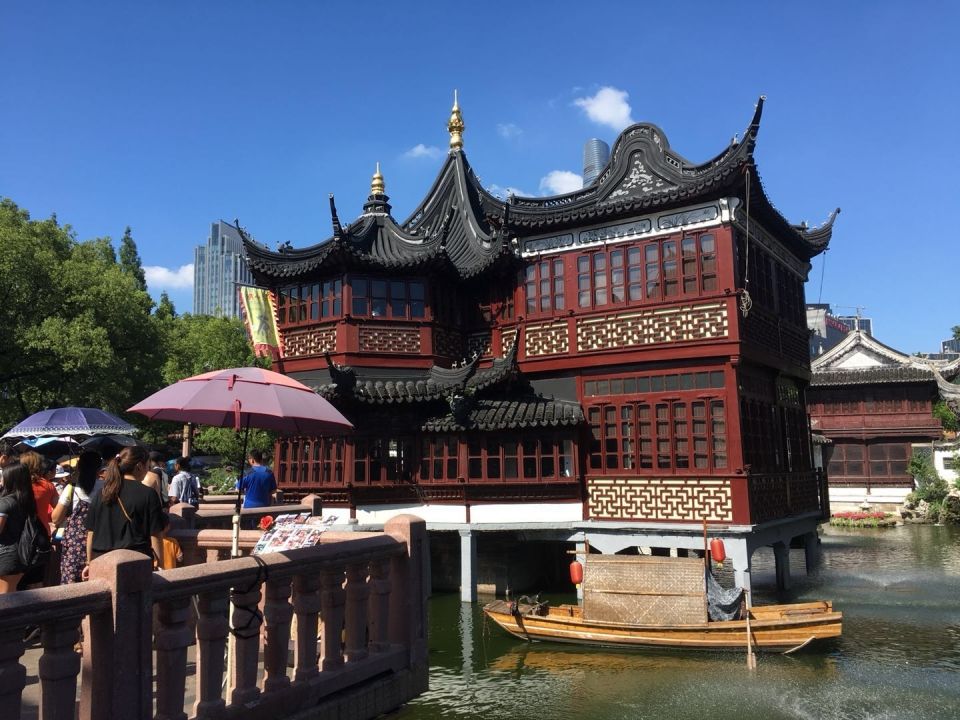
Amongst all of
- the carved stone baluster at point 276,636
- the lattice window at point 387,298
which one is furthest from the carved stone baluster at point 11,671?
the lattice window at point 387,298

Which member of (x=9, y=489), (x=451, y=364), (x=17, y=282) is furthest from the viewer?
(x=17, y=282)

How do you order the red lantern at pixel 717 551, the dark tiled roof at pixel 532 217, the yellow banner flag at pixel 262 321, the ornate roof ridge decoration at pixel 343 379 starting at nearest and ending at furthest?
the red lantern at pixel 717 551, the dark tiled roof at pixel 532 217, the ornate roof ridge decoration at pixel 343 379, the yellow banner flag at pixel 262 321

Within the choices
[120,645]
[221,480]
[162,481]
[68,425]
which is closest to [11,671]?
[120,645]

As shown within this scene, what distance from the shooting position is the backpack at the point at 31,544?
6578 mm

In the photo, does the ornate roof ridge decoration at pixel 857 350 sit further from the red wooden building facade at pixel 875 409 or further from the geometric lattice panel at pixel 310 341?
the geometric lattice panel at pixel 310 341

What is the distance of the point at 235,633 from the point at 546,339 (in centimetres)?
1377

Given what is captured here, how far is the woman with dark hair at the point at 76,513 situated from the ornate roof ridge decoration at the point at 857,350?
35787 millimetres

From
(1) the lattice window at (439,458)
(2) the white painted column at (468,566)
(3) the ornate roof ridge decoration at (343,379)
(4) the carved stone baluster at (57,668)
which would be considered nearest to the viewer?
(4) the carved stone baluster at (57,668)

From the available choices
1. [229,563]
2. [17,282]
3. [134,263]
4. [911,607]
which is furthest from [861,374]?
[134,263]

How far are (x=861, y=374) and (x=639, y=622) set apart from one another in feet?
96.0

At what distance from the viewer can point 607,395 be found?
17.4 metres

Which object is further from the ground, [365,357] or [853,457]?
[365,357]

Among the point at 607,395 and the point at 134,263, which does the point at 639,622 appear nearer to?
the point at 607,395

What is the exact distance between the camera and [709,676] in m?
12.1
